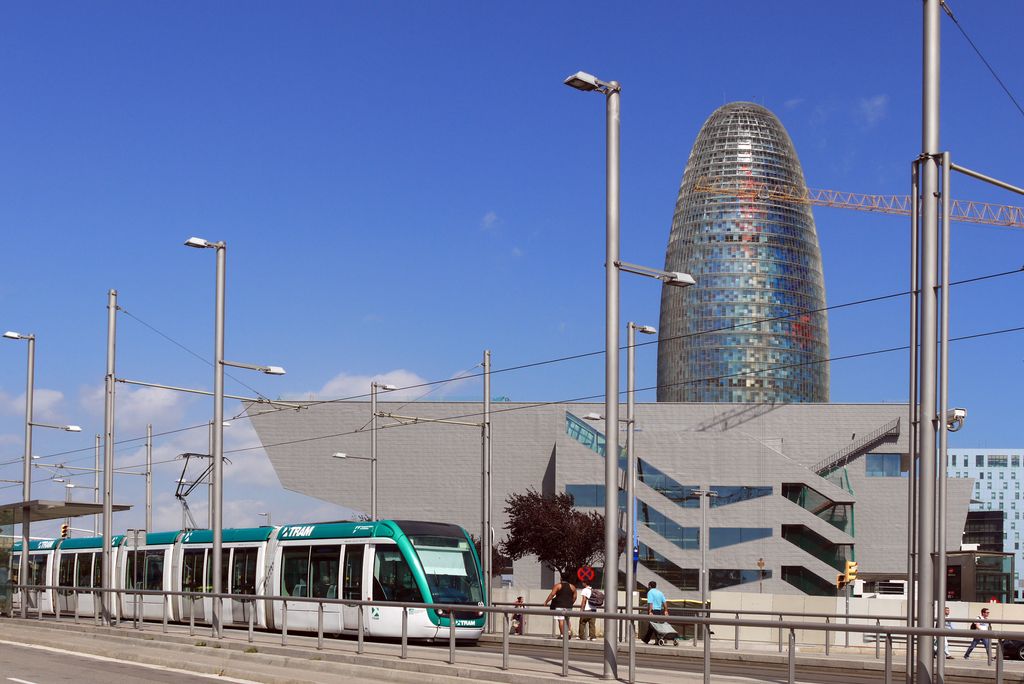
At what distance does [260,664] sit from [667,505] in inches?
2422

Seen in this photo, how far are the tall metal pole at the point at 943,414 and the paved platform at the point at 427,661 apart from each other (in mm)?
916

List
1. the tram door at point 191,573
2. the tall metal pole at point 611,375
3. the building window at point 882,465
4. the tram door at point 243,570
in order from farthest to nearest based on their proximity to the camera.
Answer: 1. the building window at point 882,465
2. the tram door at point 191,573
3. the tram door at point 243,570
4. the tall metal pole at point 611,375

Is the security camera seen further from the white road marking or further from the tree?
the tree

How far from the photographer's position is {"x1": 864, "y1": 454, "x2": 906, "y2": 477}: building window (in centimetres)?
8856

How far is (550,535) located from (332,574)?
41.9 meters

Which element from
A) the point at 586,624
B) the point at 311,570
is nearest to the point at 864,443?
the point at 586,624

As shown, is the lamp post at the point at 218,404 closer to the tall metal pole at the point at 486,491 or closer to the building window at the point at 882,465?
the tall metal pole at the point at 486,491

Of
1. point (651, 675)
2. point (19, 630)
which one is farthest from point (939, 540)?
point (19, 630)

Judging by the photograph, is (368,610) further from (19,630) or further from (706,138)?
(706,138)

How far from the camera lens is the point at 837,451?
96.7 metres

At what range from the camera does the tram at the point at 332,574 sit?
78.0 feet

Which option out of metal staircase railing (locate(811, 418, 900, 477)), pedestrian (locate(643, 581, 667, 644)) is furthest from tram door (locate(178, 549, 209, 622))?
metal staircase railing (locate(811, 418, 900, 477))

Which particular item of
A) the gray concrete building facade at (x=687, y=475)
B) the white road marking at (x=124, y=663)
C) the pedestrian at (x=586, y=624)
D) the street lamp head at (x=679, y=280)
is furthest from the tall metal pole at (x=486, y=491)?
the gray concrete building facade at (x=687, y=475)

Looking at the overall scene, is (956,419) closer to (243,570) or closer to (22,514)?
(243,570)
